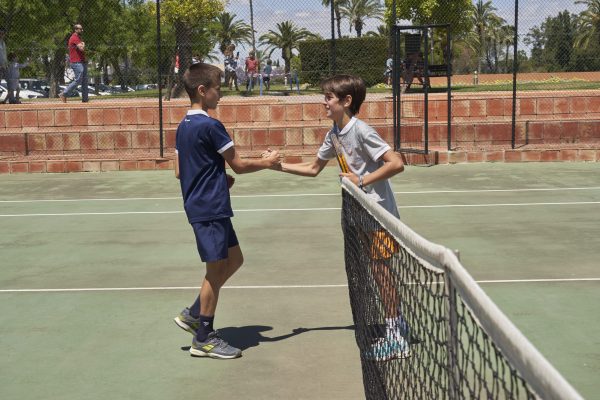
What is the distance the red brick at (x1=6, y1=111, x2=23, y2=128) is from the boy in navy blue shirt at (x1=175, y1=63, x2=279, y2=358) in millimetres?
14037

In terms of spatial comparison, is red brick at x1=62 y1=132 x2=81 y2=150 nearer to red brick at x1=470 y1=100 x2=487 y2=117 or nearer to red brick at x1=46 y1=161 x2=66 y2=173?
red brick at x1=46 y1=161 x2=66 y2=173

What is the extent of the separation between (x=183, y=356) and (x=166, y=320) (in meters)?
0.84

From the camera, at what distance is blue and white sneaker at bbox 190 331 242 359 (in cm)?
528

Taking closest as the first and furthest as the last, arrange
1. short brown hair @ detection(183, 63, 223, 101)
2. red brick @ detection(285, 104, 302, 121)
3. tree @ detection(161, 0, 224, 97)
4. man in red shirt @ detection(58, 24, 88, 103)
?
short brown hair @ detection(183, 63, 223, 101) → red brick @ detection(285, 104, 302, 121) → tree @ detection(161, 0, 224, 97) → man in red shirt @ detection(58, 24, 88, 103)

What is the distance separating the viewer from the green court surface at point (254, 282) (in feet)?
16.5

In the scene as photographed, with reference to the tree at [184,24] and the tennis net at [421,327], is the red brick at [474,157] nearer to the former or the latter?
the tree at [184,24]

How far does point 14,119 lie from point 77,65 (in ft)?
6.02

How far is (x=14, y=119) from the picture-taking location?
18391 millimetres

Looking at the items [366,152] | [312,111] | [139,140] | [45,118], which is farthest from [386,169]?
[45,118]

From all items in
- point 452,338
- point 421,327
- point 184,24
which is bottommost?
point 421,327

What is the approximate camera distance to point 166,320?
621 cm

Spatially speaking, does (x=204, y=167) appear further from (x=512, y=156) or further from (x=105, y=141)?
(x=105, y=141)

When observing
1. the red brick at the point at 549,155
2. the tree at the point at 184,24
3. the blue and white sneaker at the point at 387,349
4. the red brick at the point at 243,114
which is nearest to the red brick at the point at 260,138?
the red brick at the point at 243,114

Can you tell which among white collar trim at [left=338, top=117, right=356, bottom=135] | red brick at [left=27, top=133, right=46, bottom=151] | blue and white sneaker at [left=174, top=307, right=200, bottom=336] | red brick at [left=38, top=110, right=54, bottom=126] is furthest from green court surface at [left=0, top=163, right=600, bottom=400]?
red brick at [left=38, top=110, right=54, bottom=126]
